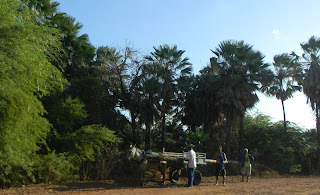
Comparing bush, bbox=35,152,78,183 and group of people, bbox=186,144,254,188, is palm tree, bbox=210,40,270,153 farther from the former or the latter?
bush, bbox=35,152,78,183

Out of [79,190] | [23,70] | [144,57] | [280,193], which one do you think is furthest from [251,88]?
[23,70]

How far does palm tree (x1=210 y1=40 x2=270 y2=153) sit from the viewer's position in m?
23.0

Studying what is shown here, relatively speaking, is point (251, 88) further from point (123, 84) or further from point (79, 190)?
point (79, 190)

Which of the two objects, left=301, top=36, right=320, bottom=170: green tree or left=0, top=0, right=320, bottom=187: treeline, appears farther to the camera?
left=301, top=36, right=320, bottom=170: green tree

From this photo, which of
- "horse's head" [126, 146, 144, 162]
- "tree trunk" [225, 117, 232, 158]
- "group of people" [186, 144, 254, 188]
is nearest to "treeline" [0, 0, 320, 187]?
"tree trunk" [225, 117, 232, 158]

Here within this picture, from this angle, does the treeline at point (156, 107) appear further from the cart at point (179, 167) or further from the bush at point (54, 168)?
the cart at point (179, 167)

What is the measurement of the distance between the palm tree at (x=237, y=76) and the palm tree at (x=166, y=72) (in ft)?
8.71

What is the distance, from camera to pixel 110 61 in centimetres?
2169

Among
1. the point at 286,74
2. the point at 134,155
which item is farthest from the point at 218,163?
the point at 286,74

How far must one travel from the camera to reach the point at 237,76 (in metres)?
22.9

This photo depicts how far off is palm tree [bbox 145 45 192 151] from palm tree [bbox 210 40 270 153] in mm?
2654

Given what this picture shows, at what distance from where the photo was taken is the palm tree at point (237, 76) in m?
23.0

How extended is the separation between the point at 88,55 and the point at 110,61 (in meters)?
2.25

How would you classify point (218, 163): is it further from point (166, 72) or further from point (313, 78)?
point (313, 78)
